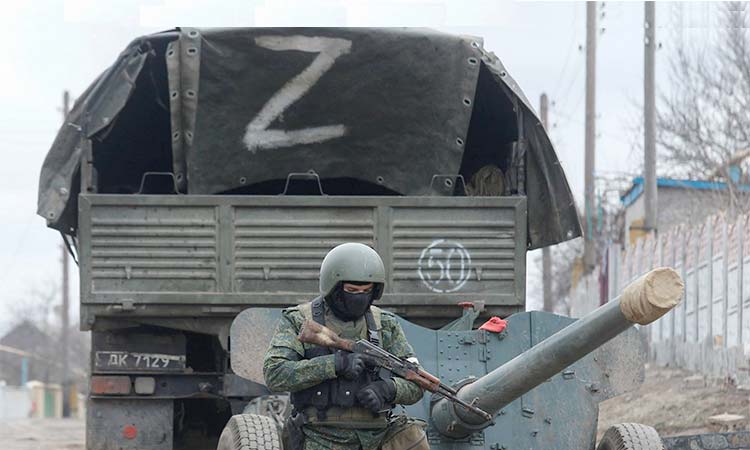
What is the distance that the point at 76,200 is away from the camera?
9953mm

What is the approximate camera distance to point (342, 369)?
632cm

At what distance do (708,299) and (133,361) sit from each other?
9.46 metres

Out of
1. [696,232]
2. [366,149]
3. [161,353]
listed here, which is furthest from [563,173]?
[696,232]

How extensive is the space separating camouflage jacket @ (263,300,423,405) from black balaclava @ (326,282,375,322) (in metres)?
0.06

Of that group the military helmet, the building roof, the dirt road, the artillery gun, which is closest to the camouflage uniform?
the military helmet

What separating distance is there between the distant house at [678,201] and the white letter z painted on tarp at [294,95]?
41.4ft

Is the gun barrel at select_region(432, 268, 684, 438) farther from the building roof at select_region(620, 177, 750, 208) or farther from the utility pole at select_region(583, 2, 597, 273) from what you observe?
the utility pole at select_region(583, 2, 597, 273)

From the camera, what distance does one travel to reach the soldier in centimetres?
639

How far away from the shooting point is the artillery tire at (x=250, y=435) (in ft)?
22.7

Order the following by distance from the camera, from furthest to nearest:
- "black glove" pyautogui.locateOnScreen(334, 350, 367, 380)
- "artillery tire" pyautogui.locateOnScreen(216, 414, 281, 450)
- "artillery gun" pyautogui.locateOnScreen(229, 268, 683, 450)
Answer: "artillery gun" pyautogui.locateOnScreen(229, 268, 683, 450) → "artillery tire" pyautogui.locateOnScreen(216, 414, 281, 450) → "black glove" pyautogui.locateOnScreen(334, 350, 367, 380)

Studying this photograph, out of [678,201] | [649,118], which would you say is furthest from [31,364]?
[649,118]

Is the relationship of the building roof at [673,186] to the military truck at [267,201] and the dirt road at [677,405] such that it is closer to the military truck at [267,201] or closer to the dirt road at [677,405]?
the dirt road at [677,405]

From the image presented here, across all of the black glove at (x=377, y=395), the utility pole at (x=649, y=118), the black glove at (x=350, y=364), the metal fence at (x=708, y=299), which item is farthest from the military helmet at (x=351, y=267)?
A: the utility pole at (x=649, y=118)

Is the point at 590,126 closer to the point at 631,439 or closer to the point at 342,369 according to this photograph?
the point at 631,439
